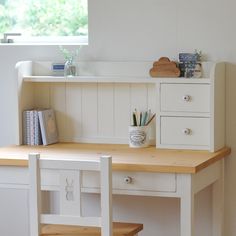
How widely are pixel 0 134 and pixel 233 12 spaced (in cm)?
131

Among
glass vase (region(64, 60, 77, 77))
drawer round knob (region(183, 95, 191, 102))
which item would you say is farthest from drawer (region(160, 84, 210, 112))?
glass vase (region(64, 60, 77, 77))

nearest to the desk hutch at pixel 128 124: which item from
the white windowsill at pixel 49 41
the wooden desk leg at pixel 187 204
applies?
the wooden desk leg at pixel 187 204

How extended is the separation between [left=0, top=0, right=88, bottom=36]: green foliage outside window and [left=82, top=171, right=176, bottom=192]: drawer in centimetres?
89

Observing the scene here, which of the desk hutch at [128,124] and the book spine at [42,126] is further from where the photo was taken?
the book spine at [42,126]

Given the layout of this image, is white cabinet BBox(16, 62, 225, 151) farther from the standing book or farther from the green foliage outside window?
the green foliage outside window

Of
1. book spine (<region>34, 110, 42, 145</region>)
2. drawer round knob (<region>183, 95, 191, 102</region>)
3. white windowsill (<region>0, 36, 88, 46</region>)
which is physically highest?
white windowsill (<region>0, 36, 88, 46</region>)

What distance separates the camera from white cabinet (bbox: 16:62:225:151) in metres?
3.19

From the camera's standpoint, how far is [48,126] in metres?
3.43

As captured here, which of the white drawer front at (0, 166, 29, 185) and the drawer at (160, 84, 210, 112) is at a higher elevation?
the drawer at (160, 84, 210, 112)

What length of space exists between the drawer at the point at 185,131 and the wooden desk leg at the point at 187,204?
1.38 feet

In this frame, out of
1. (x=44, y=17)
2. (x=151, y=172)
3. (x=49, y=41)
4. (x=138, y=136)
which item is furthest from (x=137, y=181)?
(x=44, y=17)

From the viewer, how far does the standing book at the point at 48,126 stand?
11.1 ft

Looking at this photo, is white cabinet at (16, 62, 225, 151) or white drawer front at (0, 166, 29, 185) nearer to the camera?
white drawer front at (0, 166, 29, 185)

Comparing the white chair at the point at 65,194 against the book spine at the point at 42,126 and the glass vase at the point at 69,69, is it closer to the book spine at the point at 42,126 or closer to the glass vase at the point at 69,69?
the book spine at the point at 42,126
